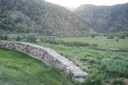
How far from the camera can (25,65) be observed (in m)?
13.3

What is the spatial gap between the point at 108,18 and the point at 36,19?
65566mm

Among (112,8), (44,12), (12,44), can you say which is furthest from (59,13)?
(12,44)

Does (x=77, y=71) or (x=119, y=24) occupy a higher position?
(x=77, y=71)

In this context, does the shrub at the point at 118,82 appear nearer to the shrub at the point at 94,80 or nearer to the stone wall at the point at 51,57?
the shrub at the point at 94,80

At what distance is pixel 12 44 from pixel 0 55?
3.65m

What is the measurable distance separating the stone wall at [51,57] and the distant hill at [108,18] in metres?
100

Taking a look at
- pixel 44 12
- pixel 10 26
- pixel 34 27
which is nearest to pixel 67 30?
pixel 44 12

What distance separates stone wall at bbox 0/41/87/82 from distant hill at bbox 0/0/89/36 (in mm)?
38138

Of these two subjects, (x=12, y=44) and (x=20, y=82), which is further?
(x=12, y=44)

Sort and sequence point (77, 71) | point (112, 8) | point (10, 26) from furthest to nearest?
point (112, 8) < point (10, 26) < point (77, 71)

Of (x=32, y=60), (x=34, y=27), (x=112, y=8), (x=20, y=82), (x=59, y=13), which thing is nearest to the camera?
(x=20, y=82)

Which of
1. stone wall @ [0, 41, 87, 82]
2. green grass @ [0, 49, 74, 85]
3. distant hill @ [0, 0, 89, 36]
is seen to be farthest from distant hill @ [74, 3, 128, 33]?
green grass @ [0, 49, 74, 85]

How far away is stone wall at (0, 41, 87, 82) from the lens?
10.6 m

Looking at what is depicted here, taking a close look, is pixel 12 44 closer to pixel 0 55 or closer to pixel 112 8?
pixel 0 55
